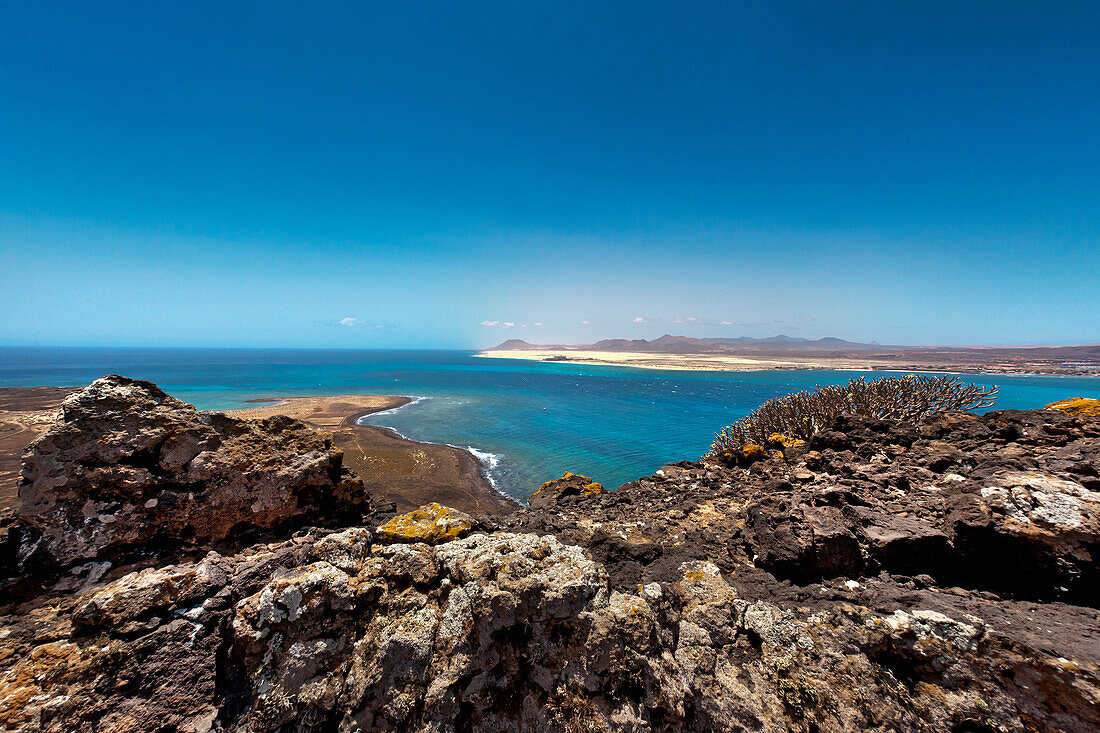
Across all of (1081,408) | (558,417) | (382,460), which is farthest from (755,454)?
(558,417)

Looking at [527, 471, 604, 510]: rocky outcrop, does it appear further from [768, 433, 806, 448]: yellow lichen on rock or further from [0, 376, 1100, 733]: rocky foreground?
[768, 433, 806, 448]: yellow lichen on rock

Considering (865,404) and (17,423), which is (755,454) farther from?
(17,423)

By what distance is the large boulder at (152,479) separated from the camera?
4086 mm

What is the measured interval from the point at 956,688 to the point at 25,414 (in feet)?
181

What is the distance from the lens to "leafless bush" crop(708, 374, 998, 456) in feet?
38.9

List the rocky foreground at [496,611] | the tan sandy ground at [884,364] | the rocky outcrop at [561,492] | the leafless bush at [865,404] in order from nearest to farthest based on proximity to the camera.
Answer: the rocky foreground at [496,611] < the rocky outcrop at [561,492] < the leafless bush at [865,404] < the tan sandy ground at [884,364]

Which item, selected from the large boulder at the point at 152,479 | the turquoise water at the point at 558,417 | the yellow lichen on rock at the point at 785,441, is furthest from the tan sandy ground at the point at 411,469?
the yellow lichen on rock at the point at 785,441

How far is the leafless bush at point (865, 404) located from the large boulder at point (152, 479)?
34.8ft

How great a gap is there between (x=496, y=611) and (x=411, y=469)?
20.5m

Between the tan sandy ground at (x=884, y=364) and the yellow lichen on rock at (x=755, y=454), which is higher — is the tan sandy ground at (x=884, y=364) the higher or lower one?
the lower one

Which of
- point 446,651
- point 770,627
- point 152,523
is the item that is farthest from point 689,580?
point 152,523

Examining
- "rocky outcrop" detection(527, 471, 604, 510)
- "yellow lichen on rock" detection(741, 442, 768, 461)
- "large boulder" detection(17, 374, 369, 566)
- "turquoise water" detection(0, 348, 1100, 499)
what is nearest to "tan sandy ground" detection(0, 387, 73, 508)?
"large boulder" detection(17, 374, 369, 566)

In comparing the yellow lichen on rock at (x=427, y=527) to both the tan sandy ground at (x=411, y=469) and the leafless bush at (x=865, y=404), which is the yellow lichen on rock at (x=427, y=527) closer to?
the tan sandy ground at (x=411, y=469)

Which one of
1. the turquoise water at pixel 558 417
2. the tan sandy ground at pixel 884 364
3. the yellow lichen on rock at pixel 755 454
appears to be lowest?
the turquoise water at pixel 558 417
